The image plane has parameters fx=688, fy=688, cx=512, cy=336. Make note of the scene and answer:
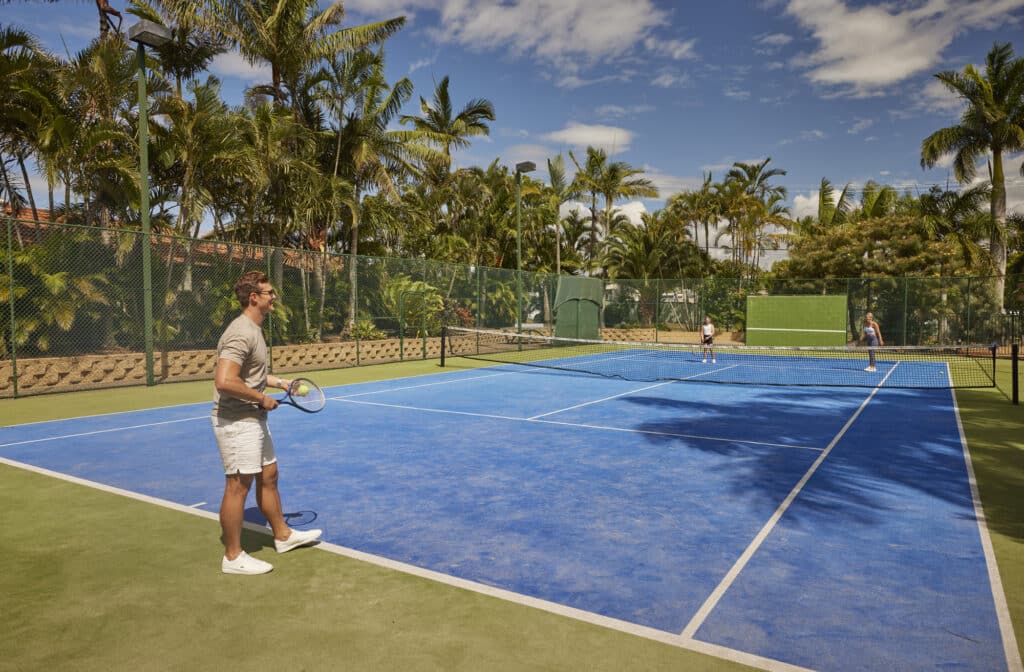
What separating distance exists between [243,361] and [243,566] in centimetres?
128

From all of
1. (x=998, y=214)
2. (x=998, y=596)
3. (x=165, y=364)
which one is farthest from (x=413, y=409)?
(x=998, y=214)

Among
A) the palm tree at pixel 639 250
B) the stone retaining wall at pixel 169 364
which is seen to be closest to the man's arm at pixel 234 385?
the stone retaining wall at pixel 169 364

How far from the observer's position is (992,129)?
25.7 meters

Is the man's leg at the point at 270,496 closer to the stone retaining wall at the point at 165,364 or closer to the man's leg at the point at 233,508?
the man's leg at the point at 233,508

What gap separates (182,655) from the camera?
3.28m

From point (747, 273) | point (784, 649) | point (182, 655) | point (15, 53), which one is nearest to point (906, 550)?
point (784, 649)

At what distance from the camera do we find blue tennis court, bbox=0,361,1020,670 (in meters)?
3.64

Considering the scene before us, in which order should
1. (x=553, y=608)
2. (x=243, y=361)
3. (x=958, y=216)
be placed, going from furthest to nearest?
(x=958, y=216)
(x=243, y=361)
(x=553, y=608)

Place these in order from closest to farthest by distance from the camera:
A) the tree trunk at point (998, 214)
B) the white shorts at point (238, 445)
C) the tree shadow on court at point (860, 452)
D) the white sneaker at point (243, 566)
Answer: the white shorts at point (238, 445), the white sneaker at point (243, 566), the tree shadow on court at point (860, 452), the tree trunk at point (998, 214)

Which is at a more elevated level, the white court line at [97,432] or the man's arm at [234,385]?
the man's arm at [234,385]

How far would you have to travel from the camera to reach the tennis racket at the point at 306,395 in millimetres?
4539

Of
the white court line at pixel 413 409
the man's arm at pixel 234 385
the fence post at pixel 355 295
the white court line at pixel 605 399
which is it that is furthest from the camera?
the fence post at pixel 355 295

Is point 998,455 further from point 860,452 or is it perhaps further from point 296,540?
point 296,540

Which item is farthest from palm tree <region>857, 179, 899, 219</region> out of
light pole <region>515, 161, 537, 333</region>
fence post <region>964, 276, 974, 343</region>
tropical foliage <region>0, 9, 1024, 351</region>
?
light pole <region>515, 161, 537, 333</region>
